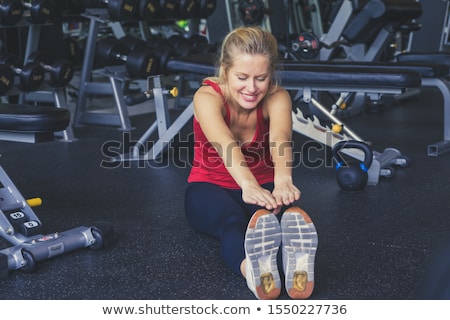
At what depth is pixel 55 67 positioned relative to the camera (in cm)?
384

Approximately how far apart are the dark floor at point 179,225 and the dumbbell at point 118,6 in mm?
744

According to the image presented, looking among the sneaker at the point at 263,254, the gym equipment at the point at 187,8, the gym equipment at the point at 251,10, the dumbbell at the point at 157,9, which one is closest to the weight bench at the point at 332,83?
the dumbbell at the point at 157,9

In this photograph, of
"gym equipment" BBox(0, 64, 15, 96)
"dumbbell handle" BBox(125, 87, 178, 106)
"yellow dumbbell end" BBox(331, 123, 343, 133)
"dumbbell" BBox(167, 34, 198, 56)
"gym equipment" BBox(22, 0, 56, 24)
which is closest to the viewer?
"dumbbell handle" BBox(125, 87, 178, 106)

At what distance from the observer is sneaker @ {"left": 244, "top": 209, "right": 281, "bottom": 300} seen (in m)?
1.60

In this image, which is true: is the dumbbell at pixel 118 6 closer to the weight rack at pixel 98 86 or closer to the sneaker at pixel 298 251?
the weight rack at pixel 98 86

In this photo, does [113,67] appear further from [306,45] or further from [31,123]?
[31,123]

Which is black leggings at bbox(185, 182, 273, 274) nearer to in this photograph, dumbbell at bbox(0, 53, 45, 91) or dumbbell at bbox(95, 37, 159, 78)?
dumbbell at bbox(0, 53, 45, 91)

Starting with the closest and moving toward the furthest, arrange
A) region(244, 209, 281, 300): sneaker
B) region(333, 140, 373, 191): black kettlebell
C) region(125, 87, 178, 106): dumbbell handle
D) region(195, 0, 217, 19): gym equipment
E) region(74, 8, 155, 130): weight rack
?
region(244, 209, 281, 300): sneaker
region(333, 140, 373, 191): black kettlebell
region(125, 87, 178, 106): dumbbell handle
region(74, 8, 155, 130): weight rack
region(195, 0, 217, 19): gym equipment

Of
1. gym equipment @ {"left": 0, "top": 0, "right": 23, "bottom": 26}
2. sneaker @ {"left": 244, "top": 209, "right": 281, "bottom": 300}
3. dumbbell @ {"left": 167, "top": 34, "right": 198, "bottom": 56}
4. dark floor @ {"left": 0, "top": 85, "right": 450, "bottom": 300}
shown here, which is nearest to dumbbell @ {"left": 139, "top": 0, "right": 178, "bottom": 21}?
dumbbell @ {"left": 167, "top": 34, "right": 198, "bottom": 56}

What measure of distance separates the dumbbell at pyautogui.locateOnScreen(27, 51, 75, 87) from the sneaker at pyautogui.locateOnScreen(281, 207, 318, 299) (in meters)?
2.50

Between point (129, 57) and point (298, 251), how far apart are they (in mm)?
2607

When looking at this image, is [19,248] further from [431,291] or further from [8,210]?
[431,291]

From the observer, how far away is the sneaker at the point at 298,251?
5.35 ft

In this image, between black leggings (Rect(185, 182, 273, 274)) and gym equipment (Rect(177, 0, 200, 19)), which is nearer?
black leggings (Rect(185, 182, 273, 274))
